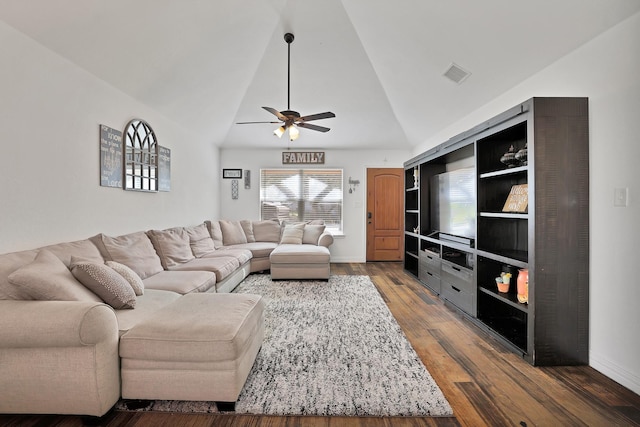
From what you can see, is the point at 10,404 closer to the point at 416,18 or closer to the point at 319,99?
the point at 416,18

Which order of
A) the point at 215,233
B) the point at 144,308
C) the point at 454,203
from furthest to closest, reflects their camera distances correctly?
the point at 215,233, the point at 454,203, the point at 144,308

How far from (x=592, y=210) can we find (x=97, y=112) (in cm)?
418

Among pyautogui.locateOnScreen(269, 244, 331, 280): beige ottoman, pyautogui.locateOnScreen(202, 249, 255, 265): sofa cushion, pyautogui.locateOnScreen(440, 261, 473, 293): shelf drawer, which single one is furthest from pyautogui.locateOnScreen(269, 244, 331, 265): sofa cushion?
pyautogui.locateOnScreen(440, 261, 473, 293): shelf drawer

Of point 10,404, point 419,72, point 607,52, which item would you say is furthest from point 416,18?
point 10,404

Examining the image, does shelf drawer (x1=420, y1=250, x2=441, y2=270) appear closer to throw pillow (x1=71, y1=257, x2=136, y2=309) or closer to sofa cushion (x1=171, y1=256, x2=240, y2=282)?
sofa cushion (x1=171, y1=256, x2=240, y2=282)

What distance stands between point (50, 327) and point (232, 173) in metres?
5.21

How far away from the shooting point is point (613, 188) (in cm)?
204

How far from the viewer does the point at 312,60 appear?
422 centimetres

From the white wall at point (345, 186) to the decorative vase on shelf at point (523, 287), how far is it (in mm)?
4026

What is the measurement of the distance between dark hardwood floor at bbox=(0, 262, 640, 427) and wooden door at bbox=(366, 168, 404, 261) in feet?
12.4

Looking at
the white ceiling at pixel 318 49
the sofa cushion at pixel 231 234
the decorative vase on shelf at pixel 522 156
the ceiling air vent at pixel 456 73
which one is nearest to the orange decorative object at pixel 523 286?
the decorative vase on shelf at pixel 522 156

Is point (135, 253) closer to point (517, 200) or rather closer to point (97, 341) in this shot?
point (97, 341)

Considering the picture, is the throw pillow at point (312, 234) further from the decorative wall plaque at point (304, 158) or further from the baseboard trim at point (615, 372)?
the baseboard trim at point (615, 372)

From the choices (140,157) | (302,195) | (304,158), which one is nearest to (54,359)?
(140,157)
